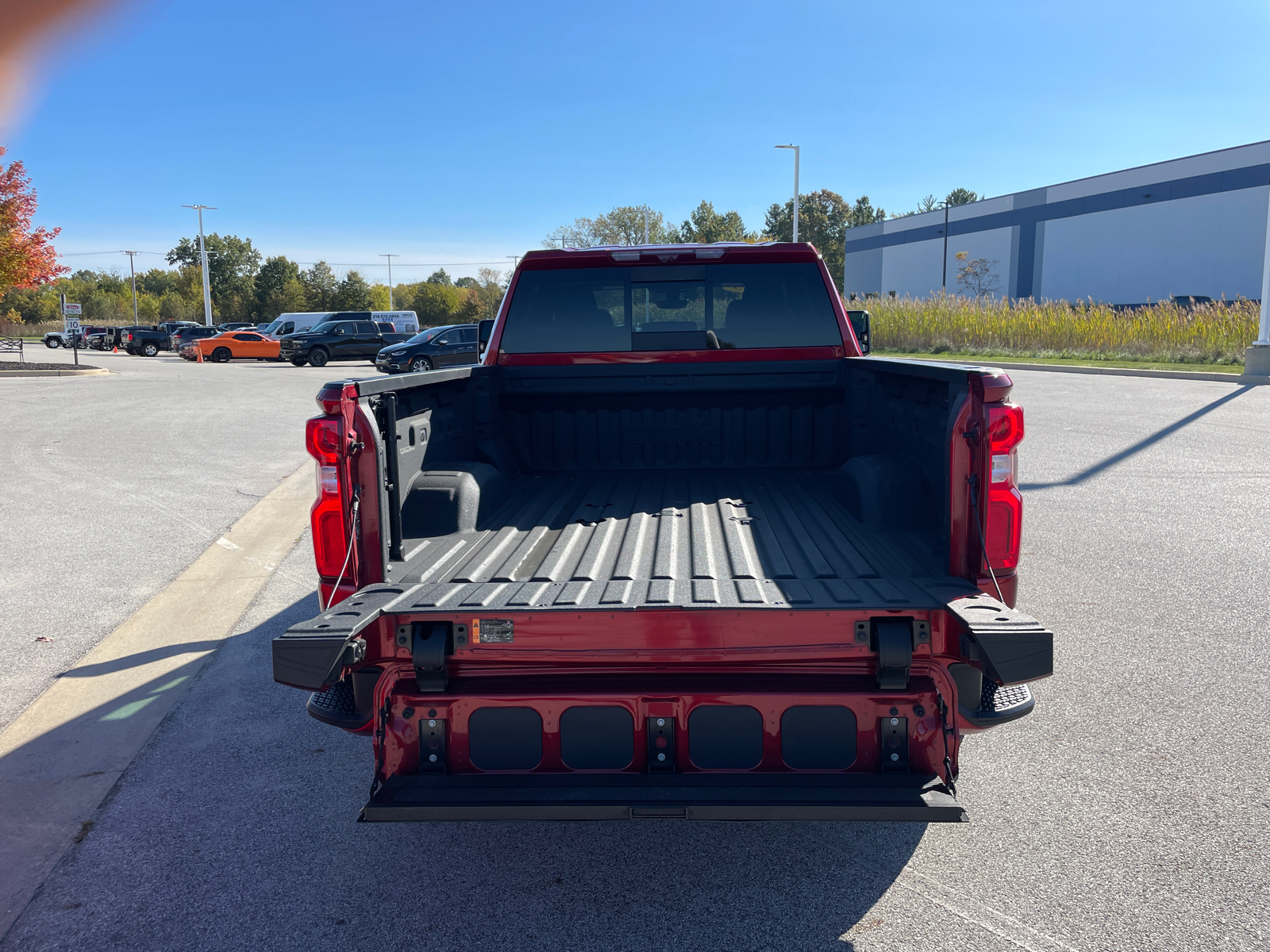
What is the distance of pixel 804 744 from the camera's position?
2.66 meters

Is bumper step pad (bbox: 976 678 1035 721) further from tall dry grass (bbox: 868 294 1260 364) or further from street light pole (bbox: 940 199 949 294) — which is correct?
street light pole (bbox: 940 199 949 294)

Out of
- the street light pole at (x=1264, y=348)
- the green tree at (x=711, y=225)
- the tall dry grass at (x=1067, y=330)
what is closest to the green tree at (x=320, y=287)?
the green tree at (x=711, y=225)

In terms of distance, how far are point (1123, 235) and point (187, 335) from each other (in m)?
47.9

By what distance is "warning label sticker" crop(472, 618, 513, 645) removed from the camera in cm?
266

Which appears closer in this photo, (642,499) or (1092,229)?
(642,499)

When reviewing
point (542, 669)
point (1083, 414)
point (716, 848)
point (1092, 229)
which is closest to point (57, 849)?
point (542, 669)

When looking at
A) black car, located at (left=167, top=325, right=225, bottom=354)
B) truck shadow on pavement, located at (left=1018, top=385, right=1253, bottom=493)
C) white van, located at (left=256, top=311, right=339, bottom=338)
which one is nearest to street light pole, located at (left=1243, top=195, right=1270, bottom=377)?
truck shadow on pavement, located at (left=1018, top=385, right=1253, bottom=493)

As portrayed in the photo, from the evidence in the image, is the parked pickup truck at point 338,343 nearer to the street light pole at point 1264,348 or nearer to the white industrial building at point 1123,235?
the street light pole at point 1264,348

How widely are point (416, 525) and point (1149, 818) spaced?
2878mm

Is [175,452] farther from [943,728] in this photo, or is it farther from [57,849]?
[943,728]

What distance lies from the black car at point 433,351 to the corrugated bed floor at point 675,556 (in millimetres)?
23383

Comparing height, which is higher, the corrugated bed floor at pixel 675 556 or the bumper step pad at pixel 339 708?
the corrugated bed floor at pixel 675 556

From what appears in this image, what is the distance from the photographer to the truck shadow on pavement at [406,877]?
262 cm

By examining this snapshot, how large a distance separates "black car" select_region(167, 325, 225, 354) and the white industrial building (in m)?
37.0
